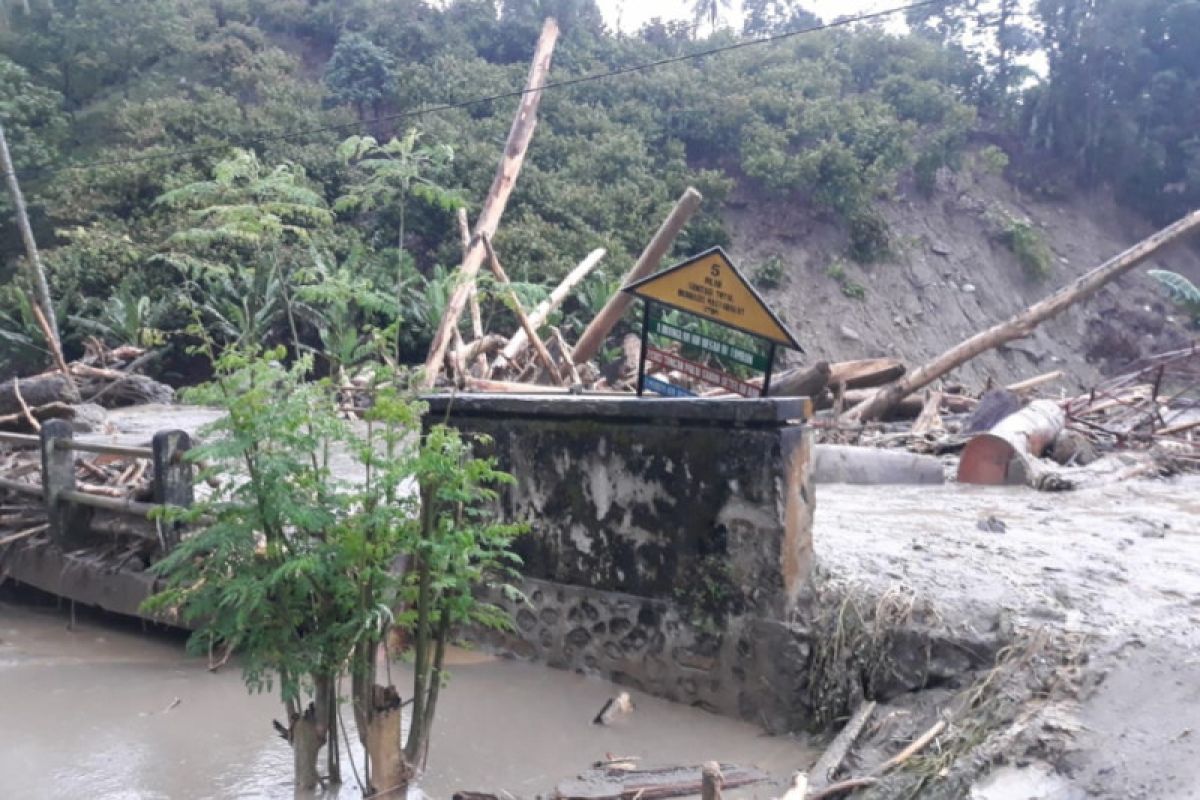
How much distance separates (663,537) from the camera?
472 centimetres

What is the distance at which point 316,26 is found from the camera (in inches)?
1179

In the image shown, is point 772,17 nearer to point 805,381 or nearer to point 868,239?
point 868,239

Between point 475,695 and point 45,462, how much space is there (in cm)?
386

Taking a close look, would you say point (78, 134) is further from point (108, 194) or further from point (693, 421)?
point (693, 421)

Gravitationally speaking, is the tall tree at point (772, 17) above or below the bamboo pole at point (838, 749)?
above

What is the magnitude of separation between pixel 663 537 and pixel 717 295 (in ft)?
3.89

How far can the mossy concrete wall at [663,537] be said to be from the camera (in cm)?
438

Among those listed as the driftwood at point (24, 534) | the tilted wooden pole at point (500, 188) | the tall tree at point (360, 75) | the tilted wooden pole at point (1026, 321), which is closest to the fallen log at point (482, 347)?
the tilted wooden pole at point (500, 188)

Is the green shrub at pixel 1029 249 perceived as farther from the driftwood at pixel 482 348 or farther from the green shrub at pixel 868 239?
the driftwood at pixel 482 348

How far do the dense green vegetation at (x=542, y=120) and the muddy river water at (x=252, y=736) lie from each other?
12104 mm

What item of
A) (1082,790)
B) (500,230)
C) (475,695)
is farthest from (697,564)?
(500,230)

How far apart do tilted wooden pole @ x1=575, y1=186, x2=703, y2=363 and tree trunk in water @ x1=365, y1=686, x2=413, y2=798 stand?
151 inches

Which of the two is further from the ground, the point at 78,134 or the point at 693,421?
the point at 78,134

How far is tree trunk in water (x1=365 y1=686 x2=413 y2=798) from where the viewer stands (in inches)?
133
